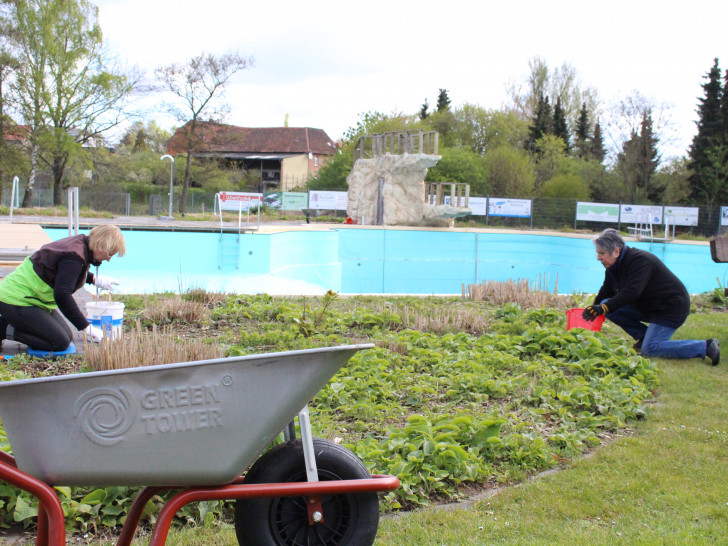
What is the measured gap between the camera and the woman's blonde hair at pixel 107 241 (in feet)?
13.1

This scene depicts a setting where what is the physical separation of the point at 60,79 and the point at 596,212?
24.0m

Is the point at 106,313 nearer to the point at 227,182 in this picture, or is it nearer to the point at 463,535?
the point at 463,535

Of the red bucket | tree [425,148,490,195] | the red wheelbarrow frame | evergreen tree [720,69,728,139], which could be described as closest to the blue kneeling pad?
the red wheelbarrow frame

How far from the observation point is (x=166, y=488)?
6.35ft

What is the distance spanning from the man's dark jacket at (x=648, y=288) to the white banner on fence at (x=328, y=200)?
24.0 metres

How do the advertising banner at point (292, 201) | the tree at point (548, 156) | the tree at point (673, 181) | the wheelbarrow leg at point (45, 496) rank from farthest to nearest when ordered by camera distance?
the tree at point (548, 156) → the tree at point (673, 181) → the advertising banner at point (292, 201) → the wheelbarrow leg at point (45, 496)

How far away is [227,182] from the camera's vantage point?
38.3m

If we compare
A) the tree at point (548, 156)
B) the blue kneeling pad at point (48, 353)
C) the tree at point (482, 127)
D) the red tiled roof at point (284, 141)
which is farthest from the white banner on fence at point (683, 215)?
the red tiled roof at point (284, 141)

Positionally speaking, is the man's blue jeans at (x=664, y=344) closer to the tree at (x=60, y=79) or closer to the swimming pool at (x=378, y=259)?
the swimming pool at (x=378, y=259)

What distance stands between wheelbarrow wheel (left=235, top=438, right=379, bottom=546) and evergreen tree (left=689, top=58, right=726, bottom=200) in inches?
1329

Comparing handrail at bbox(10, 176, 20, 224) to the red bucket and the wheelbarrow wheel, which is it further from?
the wheelbarrow wheel

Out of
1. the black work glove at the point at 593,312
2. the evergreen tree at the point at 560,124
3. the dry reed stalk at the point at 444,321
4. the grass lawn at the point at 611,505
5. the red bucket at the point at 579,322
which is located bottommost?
the grass lawn at the point at 611,505

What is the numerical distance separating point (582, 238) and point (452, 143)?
68.3ft

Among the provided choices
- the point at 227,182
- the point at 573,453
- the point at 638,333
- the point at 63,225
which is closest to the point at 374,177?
the point at 63,225
